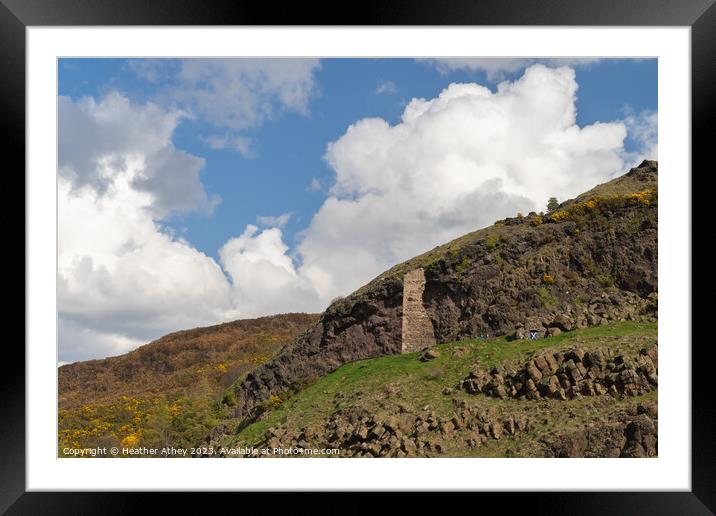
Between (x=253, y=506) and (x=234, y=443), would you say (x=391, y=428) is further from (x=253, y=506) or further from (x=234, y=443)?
(x=253, y=506)

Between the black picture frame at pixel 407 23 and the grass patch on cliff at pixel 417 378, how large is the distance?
520 centimetres

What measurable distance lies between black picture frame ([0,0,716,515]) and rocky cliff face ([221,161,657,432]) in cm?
844

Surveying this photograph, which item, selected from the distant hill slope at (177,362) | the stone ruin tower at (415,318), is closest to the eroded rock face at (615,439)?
the stone ruin tower at (415,318)

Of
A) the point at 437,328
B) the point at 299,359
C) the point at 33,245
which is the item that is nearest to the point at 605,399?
the point at 437,328

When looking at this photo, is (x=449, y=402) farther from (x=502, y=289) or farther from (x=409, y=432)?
(x=502, y=289)

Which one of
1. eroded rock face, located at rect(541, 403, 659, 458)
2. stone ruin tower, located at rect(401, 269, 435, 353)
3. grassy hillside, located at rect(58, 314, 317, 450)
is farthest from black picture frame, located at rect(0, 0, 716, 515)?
stone ruin tower, located at rect(401, 269, 435, 353)

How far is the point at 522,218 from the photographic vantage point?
57.2 ft

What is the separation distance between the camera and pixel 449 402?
430 inches

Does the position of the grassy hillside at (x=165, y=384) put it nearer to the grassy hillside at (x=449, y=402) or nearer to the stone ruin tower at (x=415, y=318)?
the grassy hillside at (x=449, y=402)

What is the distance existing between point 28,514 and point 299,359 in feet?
33.2

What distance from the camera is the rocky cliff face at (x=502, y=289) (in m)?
14.6

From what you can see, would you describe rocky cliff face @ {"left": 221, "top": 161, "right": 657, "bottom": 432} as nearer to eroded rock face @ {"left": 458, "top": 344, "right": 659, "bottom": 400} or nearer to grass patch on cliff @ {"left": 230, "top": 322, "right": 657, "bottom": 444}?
grass patch on cliff @ {"left": 230, "top": 322, "right": 657, "bottom": 444}

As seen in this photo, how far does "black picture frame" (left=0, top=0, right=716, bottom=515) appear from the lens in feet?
17.3

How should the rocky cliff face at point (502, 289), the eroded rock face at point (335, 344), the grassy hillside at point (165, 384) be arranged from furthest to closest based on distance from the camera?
the eroded rock face at point (335, 344) < the rocky cliff face at point (502, 289) < the grassy hillside at point (165, 384)
